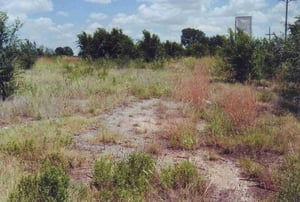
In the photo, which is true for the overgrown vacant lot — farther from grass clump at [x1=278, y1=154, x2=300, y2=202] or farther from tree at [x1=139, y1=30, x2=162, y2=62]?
tree at [x1=139, y1=30, x2=162, y2=62]

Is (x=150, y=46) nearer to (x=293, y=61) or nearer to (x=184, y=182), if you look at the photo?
(x=293, y=61)

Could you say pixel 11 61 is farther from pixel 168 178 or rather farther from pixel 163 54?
pixel 163 54

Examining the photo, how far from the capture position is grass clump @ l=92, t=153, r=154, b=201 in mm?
4469

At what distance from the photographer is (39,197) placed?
153 inches

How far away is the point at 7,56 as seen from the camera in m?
10.6

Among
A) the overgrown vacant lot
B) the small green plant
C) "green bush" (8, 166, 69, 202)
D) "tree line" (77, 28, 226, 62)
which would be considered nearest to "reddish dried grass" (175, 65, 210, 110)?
the overgrown vacant lot

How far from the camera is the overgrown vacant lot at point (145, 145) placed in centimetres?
473

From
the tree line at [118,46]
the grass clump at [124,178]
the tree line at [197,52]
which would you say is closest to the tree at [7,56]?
the tree line at [197,52]

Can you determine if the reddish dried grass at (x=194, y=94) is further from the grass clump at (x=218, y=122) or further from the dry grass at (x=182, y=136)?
the dry grass at (x=182, y=136)

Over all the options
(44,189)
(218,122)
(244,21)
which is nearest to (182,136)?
(218,122)

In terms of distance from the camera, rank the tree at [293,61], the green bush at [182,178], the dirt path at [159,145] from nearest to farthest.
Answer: the green bush at [182,178] < the dirt path at [159,145] < the tree at [293,61]

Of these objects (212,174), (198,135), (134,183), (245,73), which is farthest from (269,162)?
(245,73)

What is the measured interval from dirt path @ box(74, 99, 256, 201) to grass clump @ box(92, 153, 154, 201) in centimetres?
62

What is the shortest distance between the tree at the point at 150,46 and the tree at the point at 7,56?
13498 mm
